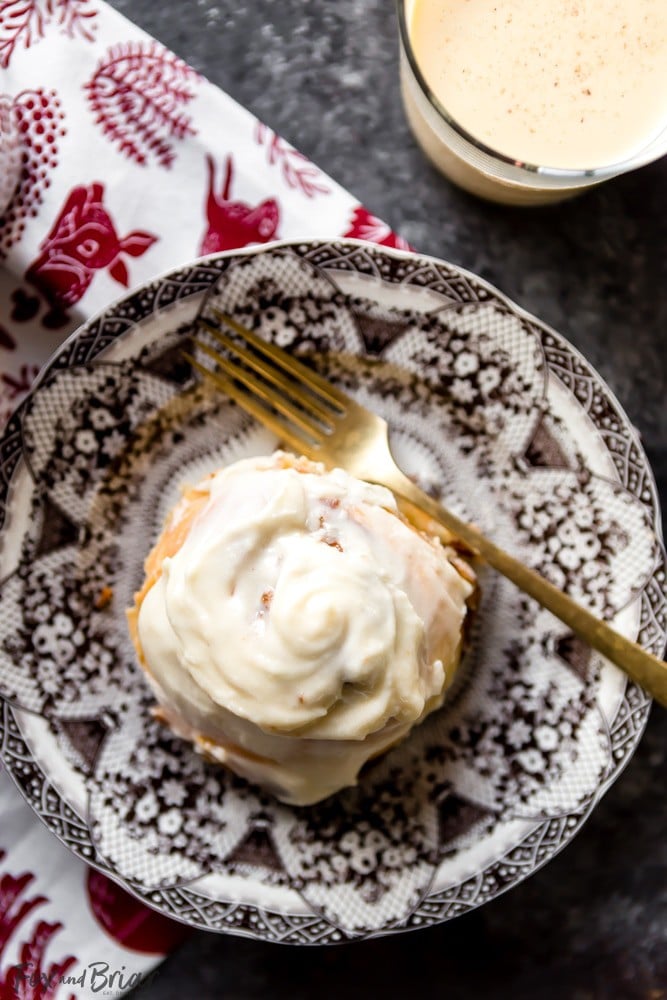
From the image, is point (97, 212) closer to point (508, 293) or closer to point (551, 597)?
point (508, 293)

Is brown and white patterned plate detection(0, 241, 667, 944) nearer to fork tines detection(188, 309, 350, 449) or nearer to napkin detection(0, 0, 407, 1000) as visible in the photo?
fork tines detection(188, 309, 350, 449)

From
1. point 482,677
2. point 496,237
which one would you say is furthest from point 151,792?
Result: point 496,237

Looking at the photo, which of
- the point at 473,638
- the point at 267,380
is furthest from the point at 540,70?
the point at 473,638

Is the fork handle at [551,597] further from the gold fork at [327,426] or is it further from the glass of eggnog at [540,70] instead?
the glass of eggnog at [540,70]

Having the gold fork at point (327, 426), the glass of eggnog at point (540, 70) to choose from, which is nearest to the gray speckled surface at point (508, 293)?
the glass of eggnog at point (540, 70)

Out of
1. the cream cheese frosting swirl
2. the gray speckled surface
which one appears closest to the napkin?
the gray speckled surface

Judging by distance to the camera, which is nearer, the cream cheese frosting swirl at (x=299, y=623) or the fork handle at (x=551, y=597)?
the cream cheese frosting swirl at (x=299, y=623)
